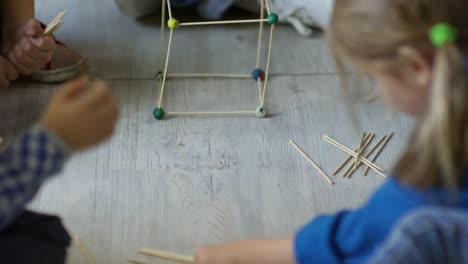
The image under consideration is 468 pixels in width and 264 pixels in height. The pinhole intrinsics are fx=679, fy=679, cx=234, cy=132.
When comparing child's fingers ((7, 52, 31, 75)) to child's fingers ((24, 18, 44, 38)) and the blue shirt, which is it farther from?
the blue shirt

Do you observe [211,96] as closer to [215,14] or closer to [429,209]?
[215,14]

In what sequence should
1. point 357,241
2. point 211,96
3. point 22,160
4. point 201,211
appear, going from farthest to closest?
point 211,96 < point 201,211 < point 357,241 < point 22,160

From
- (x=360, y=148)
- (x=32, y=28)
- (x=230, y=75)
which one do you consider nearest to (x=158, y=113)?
(x=230, y=75)

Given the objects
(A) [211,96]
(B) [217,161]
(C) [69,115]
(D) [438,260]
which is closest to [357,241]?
(D) [438,260]

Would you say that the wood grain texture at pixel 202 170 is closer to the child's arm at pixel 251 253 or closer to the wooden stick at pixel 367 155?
the wooden stick at pixel 367 155

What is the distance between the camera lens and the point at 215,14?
5.92 ft

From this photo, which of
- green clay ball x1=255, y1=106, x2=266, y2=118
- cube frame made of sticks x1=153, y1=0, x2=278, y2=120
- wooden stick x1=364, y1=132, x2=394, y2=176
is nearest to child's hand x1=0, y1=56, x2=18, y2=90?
cube frame made of sticks x1=153, y1=0, x2=278, y2=120

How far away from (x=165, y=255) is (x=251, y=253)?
21 cm

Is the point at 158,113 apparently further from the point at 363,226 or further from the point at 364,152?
the point at 363,226

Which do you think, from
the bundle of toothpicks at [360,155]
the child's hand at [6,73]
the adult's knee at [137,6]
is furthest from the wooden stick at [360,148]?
the child's hand at [6,73]

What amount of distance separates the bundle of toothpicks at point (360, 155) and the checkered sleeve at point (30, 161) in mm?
732

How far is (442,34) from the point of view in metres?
0.75

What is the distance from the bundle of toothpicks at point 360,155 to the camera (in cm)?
143

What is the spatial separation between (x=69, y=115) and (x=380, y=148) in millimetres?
854
